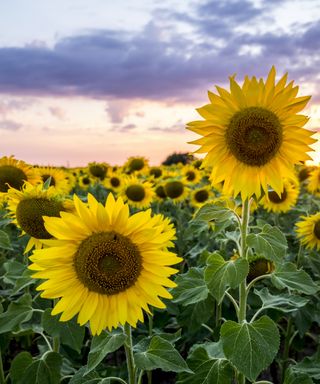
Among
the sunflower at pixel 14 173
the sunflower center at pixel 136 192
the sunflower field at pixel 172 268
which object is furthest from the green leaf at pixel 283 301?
the sunflower center at pixel 136 192

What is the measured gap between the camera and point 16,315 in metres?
2.85

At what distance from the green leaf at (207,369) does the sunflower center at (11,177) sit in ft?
7.18

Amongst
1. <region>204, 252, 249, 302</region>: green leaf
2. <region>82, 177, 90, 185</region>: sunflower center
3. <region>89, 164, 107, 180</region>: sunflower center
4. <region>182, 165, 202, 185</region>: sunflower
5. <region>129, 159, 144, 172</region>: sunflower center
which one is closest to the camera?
<region>204, 252, 249, 302</region>: green leaf

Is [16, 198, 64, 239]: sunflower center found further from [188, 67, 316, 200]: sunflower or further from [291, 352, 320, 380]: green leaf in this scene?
[291, 352, 320, 380]: green leaf

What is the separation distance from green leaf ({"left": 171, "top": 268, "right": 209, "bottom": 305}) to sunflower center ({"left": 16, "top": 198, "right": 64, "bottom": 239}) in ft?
2.34

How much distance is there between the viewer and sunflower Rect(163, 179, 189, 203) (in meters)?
7.57

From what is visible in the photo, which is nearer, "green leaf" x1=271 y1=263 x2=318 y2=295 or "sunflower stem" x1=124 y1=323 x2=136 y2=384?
"sunflower stem" x1=124 y1=323 x2=136 y2=384

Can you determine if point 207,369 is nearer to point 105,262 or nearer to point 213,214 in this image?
point 213,214

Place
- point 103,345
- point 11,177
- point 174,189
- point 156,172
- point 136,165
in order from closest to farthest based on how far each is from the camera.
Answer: point 103,345 < point 11,177 < point 174,189 < point 156,172 < point 136,165

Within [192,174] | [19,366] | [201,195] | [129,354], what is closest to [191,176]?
[192,174]

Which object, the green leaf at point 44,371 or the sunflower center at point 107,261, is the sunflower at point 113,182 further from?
the sunflower center at point 107,261

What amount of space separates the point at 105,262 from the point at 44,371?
99 centimetres

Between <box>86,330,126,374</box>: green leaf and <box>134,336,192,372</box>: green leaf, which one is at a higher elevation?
<box>86,330,126,374</box>: green leaf

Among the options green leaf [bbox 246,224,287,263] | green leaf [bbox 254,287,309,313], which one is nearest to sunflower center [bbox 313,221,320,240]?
green leaf [bbox 254,287,309,313]
